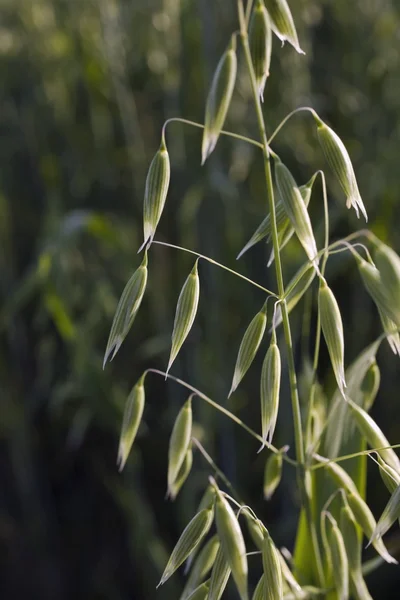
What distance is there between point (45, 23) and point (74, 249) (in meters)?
0.39

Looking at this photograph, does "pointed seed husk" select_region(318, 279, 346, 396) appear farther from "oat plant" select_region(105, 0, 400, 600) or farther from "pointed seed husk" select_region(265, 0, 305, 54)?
"pointed seed husk" select_region(265, 0, 305, 54)

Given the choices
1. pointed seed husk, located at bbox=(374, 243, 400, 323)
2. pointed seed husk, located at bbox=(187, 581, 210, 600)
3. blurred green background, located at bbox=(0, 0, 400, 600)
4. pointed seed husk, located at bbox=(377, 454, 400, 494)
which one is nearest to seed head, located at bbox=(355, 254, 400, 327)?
pointed seed husk, located at bbox=(374, 243, 400, 323)

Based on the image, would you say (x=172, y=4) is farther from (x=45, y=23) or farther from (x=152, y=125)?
(x=152, y=125)

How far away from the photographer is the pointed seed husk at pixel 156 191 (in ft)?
1.39

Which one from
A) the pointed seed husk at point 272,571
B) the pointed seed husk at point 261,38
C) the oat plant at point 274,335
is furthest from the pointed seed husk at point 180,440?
the pointed seed husk at point 261,38

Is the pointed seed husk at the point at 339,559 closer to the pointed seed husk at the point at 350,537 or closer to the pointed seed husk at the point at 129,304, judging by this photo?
the pointed seed husk at the point at 350,537

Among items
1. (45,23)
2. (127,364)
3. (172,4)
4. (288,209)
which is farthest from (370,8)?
(288,209)

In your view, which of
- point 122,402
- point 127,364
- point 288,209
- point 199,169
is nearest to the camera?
point 288,209

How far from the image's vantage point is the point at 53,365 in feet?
4.46

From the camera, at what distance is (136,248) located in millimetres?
1224

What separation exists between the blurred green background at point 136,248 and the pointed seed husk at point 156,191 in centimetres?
51

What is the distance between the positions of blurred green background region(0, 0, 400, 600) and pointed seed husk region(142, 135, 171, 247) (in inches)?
20.2

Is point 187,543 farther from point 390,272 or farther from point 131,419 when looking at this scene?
point 390,272

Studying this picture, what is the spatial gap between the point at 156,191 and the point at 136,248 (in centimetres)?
80
